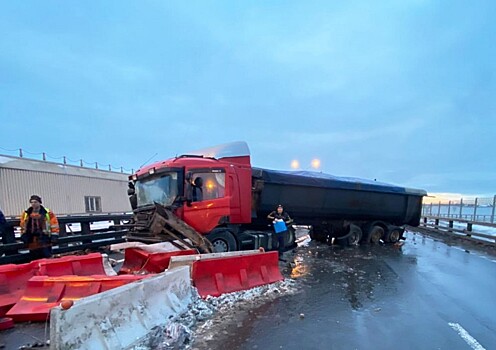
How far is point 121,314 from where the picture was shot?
3.34 m

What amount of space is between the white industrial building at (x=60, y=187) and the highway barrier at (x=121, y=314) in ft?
55.0

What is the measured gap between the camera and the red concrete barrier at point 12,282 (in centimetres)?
430

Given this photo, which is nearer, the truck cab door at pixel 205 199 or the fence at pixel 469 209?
the truck cab door at pixel 205 199

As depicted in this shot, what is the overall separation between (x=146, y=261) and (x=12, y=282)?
7.00ft

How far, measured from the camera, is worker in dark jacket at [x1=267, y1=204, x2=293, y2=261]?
9031 mm

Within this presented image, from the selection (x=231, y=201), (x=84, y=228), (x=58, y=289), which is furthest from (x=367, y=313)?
(x=84, y=228)

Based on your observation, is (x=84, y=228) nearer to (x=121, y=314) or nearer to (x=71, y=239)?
(x=71, y=239)

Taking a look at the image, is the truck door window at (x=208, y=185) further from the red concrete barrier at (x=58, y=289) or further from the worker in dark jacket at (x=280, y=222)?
the red concrete barrier at (x=58, y=289)

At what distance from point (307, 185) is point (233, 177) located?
3.28 meters

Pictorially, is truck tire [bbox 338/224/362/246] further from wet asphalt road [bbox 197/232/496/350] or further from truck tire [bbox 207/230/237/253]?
truck tire [bbox 207/230/237/253]

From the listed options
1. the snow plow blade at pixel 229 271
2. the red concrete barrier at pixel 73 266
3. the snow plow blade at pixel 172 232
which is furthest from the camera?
the snow plow blade at pixel 172 232

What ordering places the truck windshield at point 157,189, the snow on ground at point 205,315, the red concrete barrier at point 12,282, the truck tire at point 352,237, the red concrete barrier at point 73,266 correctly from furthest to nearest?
the truck tire at point 352,237
the truck windshield at point 157,189
the red concrete barrier at point 73,266
the red concrete barrier at point 12,282
the snow on ground at point 205,315

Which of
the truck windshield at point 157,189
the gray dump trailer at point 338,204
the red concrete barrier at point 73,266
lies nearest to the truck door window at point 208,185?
the truck windshield at point 157,189

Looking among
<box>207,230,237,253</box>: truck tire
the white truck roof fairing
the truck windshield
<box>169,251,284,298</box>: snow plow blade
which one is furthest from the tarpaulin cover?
<box>169,251,284,298</box>: snow plow blade
